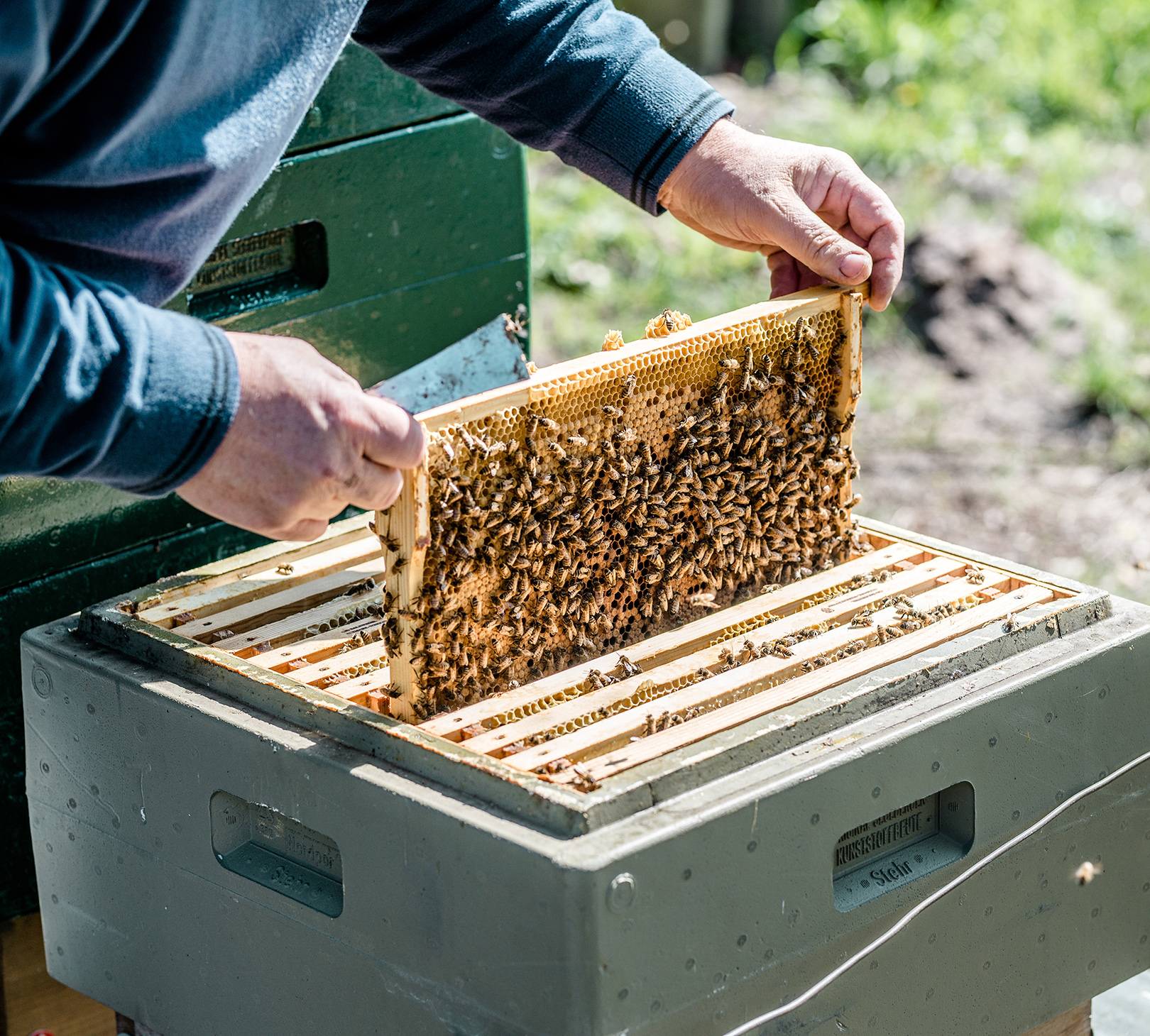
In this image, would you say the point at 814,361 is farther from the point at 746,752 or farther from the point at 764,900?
the point at 764,900

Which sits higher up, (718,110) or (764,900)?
(718,110)

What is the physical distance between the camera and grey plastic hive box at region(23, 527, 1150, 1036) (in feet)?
4.72

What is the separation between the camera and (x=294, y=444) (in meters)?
1.44

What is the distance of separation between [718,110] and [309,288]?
2.45 ft

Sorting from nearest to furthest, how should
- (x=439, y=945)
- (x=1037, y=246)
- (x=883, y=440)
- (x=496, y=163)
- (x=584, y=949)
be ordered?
(x=584, y=949) < (x=439, y=945) < (x=496, y=163) < (x=883, y=440) < (x=1037, y=246)

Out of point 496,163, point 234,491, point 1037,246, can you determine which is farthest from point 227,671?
point 1037,246

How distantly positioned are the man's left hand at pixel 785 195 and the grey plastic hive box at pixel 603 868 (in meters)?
0.57

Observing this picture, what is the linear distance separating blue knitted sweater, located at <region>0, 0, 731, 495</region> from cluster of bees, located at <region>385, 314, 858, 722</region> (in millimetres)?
316

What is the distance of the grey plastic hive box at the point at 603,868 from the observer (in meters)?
1.44

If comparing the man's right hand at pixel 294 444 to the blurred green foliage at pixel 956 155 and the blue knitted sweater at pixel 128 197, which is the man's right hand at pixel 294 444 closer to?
the blue knitted sweater at pixel 128 197

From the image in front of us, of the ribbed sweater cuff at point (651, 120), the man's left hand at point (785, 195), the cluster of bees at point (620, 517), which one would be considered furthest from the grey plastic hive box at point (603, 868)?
the ribbed sweater cuff at point (651, 120)

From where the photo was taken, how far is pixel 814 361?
202 cm

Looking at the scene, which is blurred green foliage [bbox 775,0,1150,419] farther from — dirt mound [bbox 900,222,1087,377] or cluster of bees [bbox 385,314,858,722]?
cluster of bees [bbox 385,314,858,722]

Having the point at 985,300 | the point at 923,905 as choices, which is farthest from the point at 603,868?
the point at 985,300
